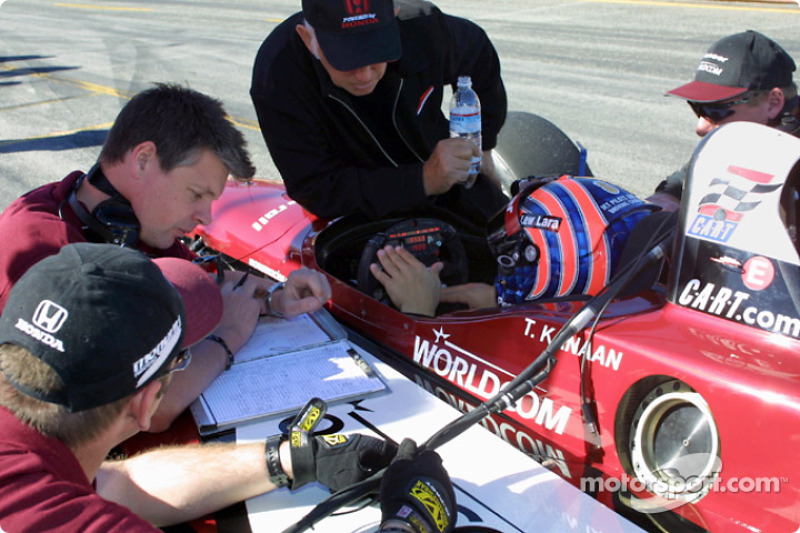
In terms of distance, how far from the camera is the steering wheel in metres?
3.16

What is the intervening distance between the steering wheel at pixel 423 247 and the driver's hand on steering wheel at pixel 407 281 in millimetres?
67

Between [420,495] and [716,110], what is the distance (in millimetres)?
3021

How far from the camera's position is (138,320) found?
1.50 meters

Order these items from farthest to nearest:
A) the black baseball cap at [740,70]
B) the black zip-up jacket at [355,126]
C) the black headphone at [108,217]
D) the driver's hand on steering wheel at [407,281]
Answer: the black baseball cap at [740,70] → the black zip-up jacket at [355,126] → the driver's hand on steering wheel at [407,281] → the black headphone at [108,217]

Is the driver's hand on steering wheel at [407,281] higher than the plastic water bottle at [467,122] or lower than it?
lower

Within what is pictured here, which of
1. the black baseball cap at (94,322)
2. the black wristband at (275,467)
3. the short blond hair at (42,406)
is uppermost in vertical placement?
the black baseball cap at (94,322)

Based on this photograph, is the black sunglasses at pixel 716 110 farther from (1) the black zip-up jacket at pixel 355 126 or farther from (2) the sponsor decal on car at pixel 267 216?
(2) the sponsor decal on car at pixel 267 216

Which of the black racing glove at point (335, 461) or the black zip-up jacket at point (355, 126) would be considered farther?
the black zip-up jacket at point (355, 126)

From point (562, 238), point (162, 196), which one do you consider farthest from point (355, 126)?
point (562, 238)

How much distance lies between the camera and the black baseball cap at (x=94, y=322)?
4.66 feet

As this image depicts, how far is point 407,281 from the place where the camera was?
9.97ft

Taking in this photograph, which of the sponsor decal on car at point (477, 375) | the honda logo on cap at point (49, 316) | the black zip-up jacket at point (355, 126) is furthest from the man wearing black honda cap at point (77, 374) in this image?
the black zip-up jacket at point (355, 126)

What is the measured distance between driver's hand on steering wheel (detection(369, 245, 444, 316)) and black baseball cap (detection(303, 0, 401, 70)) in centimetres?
79

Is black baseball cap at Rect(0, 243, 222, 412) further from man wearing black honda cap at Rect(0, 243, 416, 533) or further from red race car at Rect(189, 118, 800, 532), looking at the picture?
red race car at Rect(189, 118, 800, 532)
